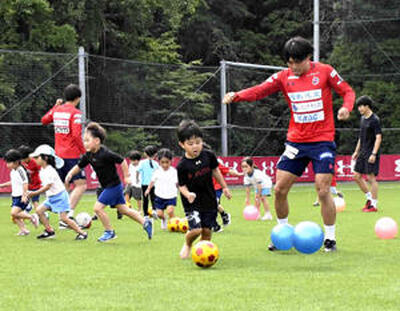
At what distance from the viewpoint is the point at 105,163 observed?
34.4 feet

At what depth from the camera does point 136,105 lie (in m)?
24.8

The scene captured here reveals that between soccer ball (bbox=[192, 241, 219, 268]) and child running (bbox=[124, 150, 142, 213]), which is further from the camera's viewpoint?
child running (bbox=[124, 150, 142, 213])

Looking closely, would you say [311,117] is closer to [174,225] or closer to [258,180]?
[174,225]

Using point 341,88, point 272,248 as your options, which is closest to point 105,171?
point 272,248

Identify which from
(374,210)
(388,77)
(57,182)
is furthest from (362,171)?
(388,77)

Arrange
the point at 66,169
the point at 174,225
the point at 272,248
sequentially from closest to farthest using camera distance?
the point at 272,248 < the point at 174,225 < the point at 66,169

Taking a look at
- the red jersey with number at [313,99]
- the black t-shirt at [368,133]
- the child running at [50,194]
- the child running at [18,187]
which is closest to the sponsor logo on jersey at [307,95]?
the red jersey with number at [313,99]

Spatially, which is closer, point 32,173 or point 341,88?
point 341,88

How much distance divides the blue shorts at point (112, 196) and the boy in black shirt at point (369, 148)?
21.1 ft

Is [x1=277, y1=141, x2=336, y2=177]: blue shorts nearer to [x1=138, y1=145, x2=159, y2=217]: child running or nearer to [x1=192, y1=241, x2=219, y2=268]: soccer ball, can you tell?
[x1=192, y1=241, x2=219, y2=268]: soccer ball

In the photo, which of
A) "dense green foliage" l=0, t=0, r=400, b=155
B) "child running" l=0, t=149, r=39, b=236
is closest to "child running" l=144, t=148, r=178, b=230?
"child running" l=0, t=149, r=39, b=236

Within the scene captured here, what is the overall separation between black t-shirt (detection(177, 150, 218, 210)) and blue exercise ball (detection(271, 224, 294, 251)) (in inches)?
31.8

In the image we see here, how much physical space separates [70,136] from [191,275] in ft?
20.6

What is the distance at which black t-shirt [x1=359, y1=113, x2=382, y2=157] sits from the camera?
50.2 ft
